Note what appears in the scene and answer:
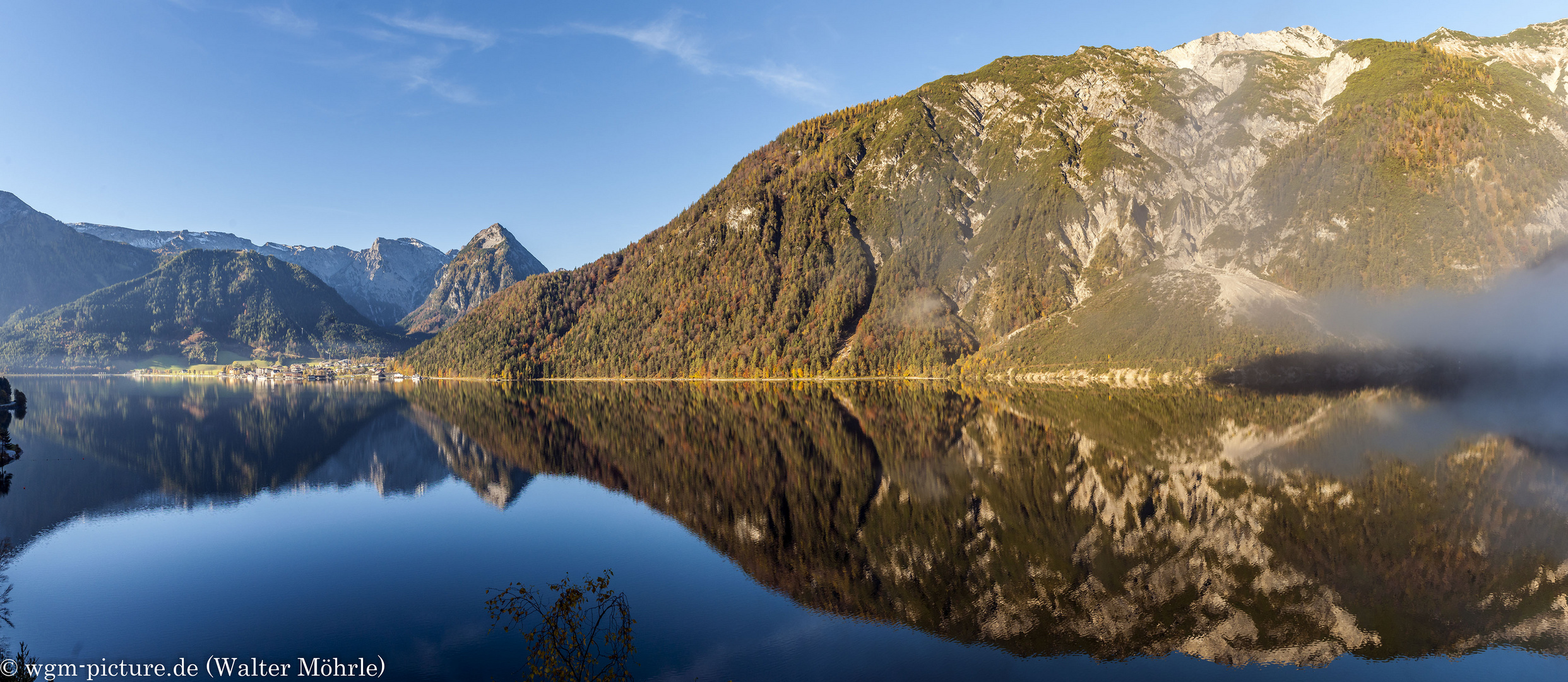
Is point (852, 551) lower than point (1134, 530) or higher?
lower

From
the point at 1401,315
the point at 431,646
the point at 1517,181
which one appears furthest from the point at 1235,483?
the point at 1517,181

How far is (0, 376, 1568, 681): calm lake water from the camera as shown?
1955cm

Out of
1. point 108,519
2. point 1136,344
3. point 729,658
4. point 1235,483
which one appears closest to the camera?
point 729,658

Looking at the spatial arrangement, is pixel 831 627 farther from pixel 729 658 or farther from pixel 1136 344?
pixel 1136 344

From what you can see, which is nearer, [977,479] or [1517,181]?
[977,479]

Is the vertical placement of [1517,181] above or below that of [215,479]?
above

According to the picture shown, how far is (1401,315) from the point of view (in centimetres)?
16588

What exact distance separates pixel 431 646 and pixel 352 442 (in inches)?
2261

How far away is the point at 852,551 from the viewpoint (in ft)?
92.0

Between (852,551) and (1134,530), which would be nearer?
(852,551)

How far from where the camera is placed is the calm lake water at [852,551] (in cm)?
1955

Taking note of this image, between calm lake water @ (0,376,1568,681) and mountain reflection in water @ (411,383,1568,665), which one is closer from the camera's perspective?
calm lake water @ (0,376,1568,681)

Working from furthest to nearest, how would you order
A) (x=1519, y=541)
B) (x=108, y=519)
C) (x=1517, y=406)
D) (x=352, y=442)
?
(x=1517, y=406) → (x=352, y=442) → (x=108, y=519) → (x=1519, y=541)

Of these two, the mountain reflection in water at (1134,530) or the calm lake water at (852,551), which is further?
the mountain reflection in water at (1134,530)
